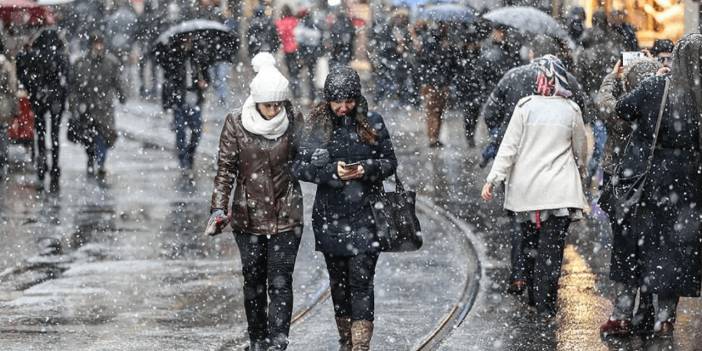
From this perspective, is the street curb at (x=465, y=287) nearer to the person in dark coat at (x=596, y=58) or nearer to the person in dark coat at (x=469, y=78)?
the person in dark coat at (x=596, y=58)

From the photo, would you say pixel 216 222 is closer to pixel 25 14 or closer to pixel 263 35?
pixel 25 14

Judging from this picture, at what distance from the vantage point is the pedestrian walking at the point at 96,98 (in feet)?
56.4

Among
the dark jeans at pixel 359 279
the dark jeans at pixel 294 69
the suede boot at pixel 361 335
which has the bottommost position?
the dark jeans at pixel 294 69

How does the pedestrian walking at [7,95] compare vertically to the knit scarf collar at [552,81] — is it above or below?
below

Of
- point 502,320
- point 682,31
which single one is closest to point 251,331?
point 502,320

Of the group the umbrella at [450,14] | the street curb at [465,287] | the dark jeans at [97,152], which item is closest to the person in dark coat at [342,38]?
the umbrella at [450,14]

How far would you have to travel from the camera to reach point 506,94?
1105cm

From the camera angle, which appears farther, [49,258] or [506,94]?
[49,258]

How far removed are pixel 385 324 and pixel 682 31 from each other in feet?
54.5

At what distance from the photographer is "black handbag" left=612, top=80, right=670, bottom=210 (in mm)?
8648

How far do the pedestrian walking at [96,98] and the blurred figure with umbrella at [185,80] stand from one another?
716 millimetres

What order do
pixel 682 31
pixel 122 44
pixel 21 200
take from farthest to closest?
pixel 122 44 < pixel 682 31 < pixel 21 200

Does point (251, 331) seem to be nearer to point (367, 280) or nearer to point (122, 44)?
Answer: point (367, 280)

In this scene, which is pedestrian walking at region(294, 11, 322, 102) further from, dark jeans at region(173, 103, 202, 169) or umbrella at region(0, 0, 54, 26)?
dark jeans at region(173, 103, 202, 169)
